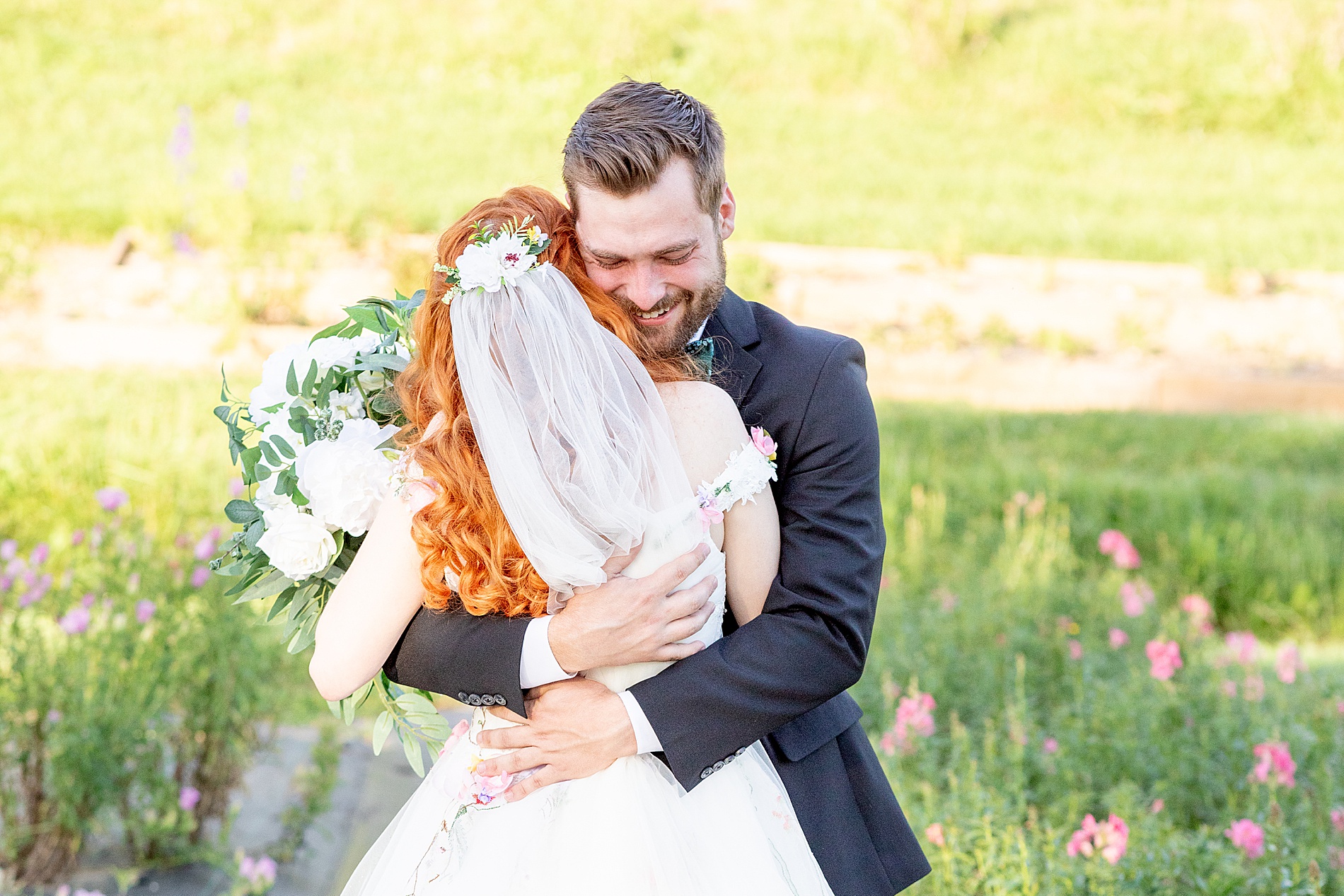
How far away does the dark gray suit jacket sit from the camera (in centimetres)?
178

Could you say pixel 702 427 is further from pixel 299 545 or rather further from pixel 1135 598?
pixel 1135 598

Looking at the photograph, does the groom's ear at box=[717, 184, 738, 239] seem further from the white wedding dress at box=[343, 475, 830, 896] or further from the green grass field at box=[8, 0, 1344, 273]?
the green grass field at box=[8, 0, 1344, 273]

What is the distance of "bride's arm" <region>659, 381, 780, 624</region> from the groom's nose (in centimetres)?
23

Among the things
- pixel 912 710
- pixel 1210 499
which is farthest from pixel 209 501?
pixel 1210 499

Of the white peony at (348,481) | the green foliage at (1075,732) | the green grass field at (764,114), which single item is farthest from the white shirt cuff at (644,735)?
the green grass field at (764,114)

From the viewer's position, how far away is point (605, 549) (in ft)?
5.65

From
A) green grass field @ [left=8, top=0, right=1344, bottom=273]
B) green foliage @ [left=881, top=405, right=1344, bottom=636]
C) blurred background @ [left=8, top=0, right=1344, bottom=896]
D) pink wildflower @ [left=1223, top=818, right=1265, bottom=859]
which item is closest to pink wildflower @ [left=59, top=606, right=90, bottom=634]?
blurred background @ [left=8, top=0, right=1344, bottom=896]

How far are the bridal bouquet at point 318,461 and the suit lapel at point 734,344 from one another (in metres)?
0.50

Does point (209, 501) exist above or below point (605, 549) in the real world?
below

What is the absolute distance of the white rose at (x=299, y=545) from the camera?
1.91 meters

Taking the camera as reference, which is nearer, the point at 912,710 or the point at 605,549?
the point at 605,549

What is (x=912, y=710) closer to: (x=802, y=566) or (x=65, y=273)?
(x=802, y=566)

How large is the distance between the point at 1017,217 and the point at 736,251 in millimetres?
3330

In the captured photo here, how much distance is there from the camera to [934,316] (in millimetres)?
9102
